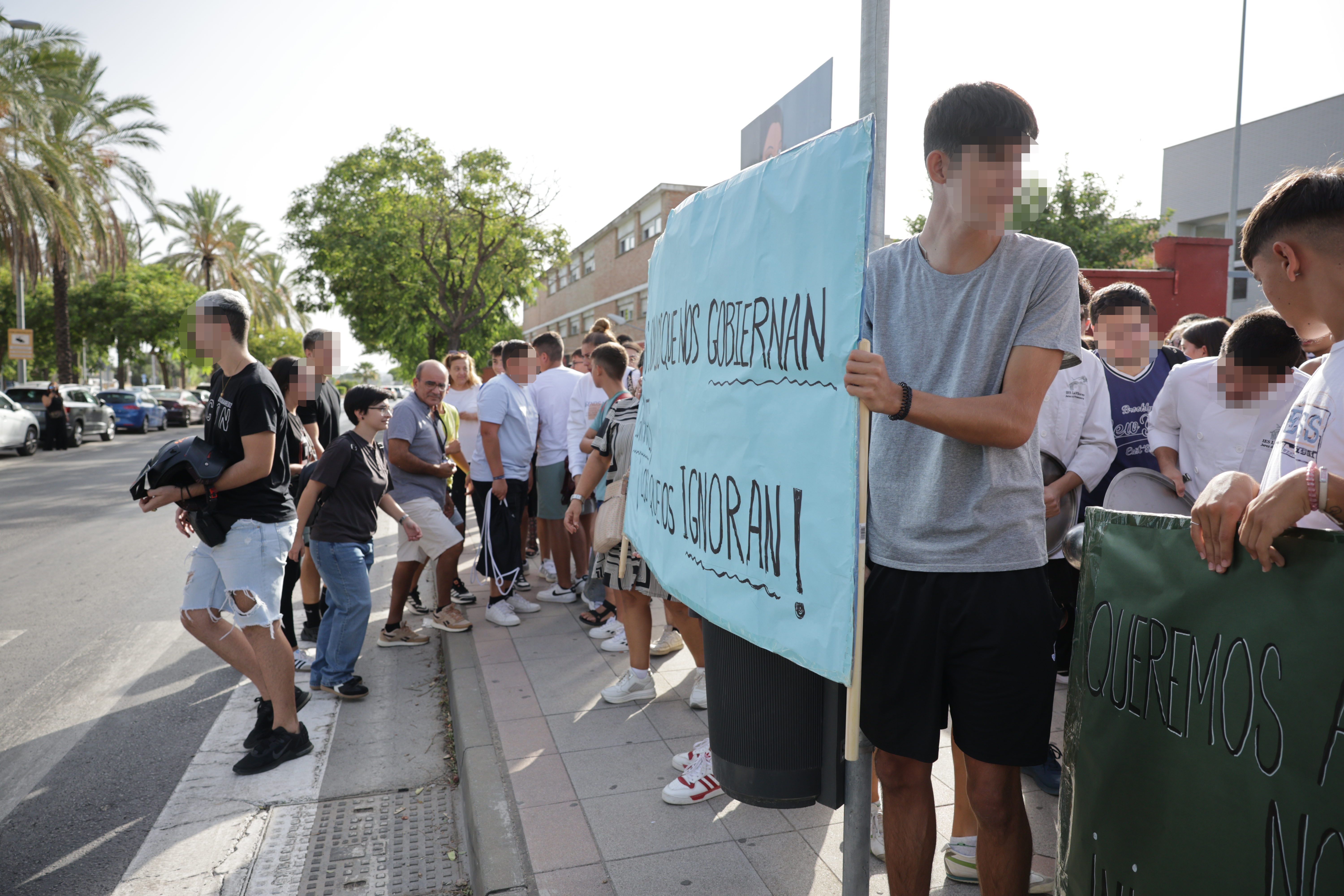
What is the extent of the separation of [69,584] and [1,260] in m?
21.6

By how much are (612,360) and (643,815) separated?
110 inches

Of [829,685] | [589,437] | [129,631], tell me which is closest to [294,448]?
[589,437]

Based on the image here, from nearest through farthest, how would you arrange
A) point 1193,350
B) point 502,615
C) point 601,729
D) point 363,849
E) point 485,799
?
point 363,849 < point 485,799 < point 601,729 < point 1193,350 < point 502,615

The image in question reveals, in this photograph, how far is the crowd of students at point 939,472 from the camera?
5.42 ft

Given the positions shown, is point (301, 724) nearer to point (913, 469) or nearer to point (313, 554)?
point (313, 554)

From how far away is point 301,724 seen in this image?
4.16 m

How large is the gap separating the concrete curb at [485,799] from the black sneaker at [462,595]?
5.29 feet

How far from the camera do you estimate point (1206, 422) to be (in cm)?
329

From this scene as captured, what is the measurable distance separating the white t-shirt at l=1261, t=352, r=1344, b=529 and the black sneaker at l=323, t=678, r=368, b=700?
455cm

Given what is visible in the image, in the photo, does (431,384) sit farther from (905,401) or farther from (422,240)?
(422,240)

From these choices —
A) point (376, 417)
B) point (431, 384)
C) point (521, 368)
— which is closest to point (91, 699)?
point (376, 417)

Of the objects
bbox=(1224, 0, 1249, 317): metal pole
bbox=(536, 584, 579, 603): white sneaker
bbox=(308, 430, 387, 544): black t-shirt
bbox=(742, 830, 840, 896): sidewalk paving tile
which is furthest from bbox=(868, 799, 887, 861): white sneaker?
bbox=(1224, 0, 1249, 317): metal pole

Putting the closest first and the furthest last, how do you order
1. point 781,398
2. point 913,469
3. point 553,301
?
1. point 781,398
2. point 913,469
3. point 553,301

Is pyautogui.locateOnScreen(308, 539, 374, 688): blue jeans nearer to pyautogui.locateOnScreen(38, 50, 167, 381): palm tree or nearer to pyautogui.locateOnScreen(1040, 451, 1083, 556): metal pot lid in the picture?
pyautogui.locateOnScreen(1040, 451, 1083, 556): metal pot lid
